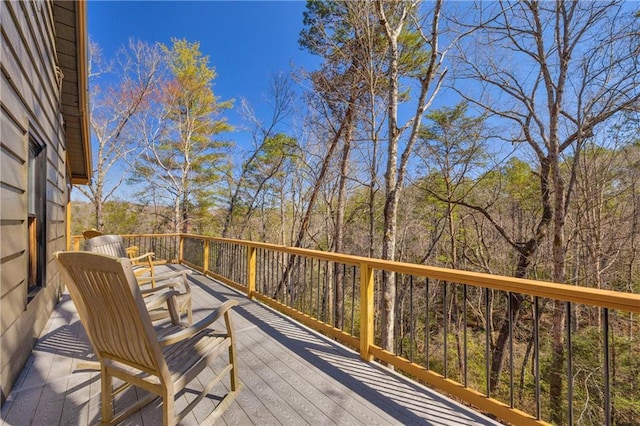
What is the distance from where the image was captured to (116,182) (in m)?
12.1

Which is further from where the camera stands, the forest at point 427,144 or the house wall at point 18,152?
the forest at point 427,144

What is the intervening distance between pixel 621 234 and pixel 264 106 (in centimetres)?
1114

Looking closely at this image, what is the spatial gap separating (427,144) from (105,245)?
8.53 m

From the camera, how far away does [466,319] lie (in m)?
2.11

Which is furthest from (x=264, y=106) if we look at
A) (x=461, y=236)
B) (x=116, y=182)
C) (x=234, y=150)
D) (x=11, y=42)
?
(x=11, y=42)

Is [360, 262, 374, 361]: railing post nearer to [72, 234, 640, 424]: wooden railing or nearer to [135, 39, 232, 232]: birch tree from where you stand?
[72, 234, 640, 424]: wooden railing

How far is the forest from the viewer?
18.0 ft

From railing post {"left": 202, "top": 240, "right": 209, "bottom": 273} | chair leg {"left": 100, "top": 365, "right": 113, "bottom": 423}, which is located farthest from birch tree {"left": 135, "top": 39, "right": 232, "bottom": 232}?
chair leg {"left": 100, "top": 365, "right": 113, "bottom": 423}

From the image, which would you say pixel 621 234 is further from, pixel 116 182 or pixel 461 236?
pixel 116 182

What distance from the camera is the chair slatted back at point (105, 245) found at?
3082 millimetres

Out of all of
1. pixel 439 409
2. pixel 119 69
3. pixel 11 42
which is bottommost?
pixel 439 409

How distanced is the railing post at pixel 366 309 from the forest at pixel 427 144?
5.40 ft

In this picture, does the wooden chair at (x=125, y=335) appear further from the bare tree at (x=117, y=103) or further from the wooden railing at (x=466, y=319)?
the bare tree at (x=117, y=103)

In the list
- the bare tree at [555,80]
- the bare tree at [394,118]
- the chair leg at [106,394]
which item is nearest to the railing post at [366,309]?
the chair leg at [106,394]
